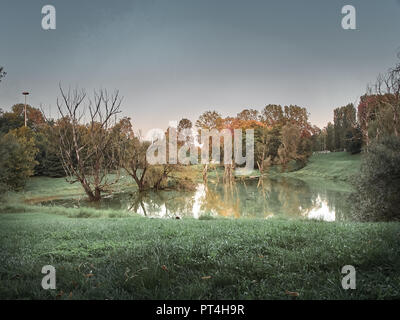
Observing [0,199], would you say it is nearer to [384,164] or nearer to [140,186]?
[140,186]

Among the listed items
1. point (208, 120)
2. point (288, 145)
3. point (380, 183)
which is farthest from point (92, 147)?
point (288, 145)

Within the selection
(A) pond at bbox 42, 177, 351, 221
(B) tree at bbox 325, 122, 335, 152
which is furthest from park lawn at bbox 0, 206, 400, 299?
(B) tree at bbox 325, 122, 335, 152

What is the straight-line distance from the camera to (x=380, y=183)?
8.29 m

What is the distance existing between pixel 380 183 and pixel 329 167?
92.6 ft

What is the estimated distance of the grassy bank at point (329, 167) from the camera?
2903 centimetres

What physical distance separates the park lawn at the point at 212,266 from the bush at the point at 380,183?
4144 mm

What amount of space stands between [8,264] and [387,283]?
4599mm

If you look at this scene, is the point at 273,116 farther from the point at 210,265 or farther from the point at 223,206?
the point at 210,265

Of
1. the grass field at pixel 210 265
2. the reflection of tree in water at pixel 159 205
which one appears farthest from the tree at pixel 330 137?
the grass field at pixel 210 265

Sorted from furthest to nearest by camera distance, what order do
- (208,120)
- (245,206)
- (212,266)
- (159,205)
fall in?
(208,120) < (159,205) < (245,206) < (212,266)

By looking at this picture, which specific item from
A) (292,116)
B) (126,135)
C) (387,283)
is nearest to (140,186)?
(126,135)

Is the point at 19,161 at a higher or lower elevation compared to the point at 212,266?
higher

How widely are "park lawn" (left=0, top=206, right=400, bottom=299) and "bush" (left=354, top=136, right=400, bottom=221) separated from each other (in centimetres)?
414

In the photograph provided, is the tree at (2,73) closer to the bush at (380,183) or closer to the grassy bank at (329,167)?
the bush at (380,183)
